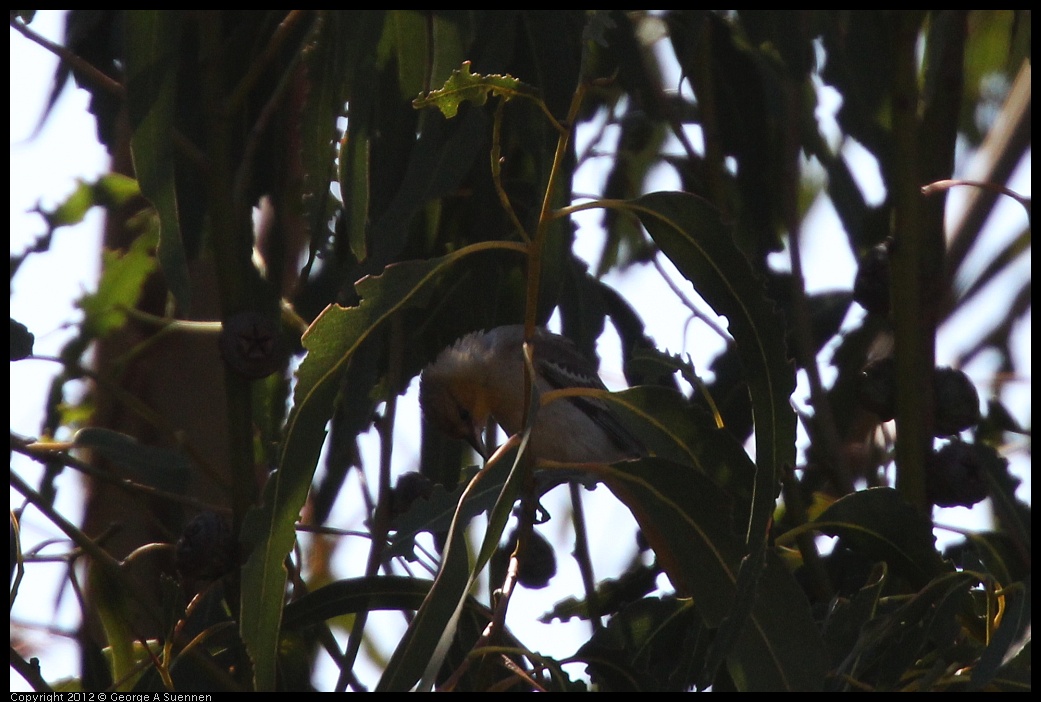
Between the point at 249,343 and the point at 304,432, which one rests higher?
the point at 249,343

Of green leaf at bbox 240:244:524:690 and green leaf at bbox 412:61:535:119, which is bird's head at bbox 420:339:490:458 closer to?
green leaf at bbox 240:244:524:690

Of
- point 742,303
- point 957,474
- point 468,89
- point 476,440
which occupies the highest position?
point 476,440

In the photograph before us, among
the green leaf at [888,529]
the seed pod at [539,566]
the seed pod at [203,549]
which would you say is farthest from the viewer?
the seed pod at [539,566]

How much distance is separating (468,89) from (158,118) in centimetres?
85

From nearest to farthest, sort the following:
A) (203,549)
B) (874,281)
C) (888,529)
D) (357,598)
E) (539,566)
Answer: (888,529) → (357,598) → (203,549) → (874,281) → (539,566)

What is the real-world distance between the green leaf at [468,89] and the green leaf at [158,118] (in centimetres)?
66

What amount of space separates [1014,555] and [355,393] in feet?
4.32

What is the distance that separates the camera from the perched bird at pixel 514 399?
3.35 m

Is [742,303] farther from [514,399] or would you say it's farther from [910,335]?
[514,399]

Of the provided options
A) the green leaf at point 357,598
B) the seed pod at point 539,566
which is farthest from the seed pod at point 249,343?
the seed pod at point 539,566

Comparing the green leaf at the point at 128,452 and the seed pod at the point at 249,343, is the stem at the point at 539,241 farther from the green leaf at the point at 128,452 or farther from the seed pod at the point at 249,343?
the green leaf at the point at 128,452

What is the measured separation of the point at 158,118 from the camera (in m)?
2.03

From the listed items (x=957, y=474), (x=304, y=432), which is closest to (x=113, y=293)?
(x=304, y=432)
